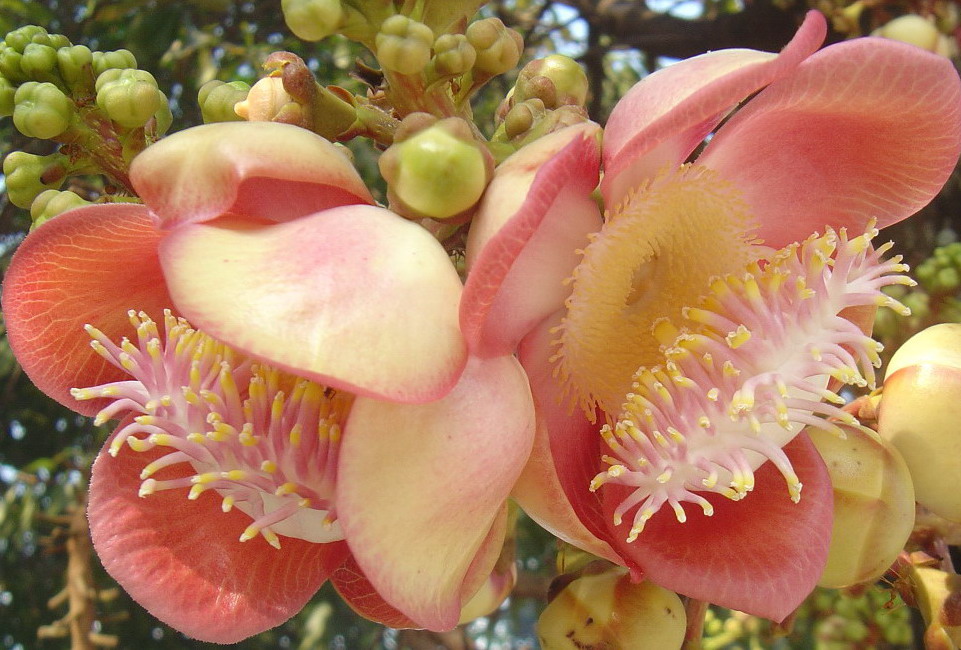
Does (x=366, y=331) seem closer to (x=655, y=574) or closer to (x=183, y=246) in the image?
(x=183, y=246)

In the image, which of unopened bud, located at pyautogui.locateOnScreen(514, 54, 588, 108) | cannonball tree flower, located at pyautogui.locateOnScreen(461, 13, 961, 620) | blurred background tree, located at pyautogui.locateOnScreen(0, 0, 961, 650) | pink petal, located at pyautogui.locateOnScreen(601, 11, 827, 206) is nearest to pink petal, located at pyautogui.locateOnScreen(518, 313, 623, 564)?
cannonball tree flower, located at pyautogui.locateOnScreen(461, 13, 961, 620)

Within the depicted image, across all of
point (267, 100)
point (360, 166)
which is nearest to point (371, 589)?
point (267, 100)

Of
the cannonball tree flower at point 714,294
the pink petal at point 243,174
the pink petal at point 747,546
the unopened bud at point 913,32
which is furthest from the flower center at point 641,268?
the unopened bud at point 913,32

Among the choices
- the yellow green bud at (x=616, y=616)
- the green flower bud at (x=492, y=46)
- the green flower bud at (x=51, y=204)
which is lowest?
the yellow green bud at (x=616, y=616)

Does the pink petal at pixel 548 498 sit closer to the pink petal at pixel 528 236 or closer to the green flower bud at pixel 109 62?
the pink petal at pixel 528 236

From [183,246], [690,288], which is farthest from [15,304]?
[690,288]
